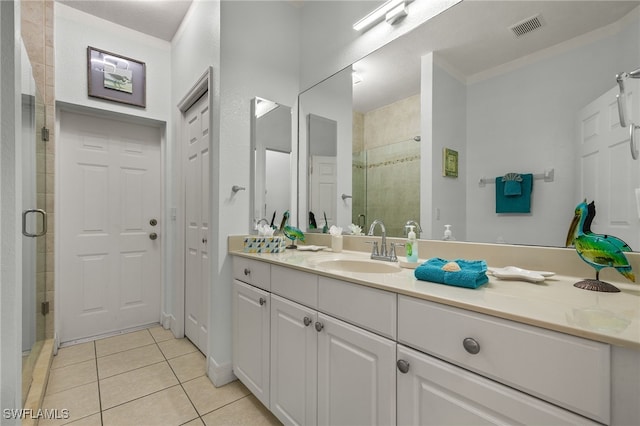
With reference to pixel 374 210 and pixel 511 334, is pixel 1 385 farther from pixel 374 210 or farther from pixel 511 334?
pixel 374 210

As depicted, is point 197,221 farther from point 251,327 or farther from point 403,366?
point 403,366

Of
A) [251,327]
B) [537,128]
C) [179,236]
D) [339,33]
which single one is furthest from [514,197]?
[179,236]

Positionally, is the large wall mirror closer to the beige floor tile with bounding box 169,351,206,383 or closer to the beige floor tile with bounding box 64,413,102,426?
the beige floor tile with bounding box 169,351,206,383

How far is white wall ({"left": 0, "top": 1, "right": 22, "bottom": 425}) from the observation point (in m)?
0.95

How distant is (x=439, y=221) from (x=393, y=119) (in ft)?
2.10

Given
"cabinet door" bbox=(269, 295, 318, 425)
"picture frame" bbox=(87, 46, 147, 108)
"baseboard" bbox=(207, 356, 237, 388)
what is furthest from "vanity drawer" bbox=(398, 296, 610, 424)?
"picture frame" bbox=(87, 46, 147, 108)

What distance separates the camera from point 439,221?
139 cm

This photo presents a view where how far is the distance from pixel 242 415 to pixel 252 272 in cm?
77

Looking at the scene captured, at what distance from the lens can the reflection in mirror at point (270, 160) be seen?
1.99 m

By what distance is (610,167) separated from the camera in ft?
3.11

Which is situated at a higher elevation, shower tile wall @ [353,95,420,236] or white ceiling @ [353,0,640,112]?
white ceiling @ [353,0,640,112]

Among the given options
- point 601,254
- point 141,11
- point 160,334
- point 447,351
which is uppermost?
point 141,11

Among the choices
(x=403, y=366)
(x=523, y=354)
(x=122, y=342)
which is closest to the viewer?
(x=523, y=354)

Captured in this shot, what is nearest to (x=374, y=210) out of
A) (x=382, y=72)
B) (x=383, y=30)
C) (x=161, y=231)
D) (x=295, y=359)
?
(x=382, y=72)
